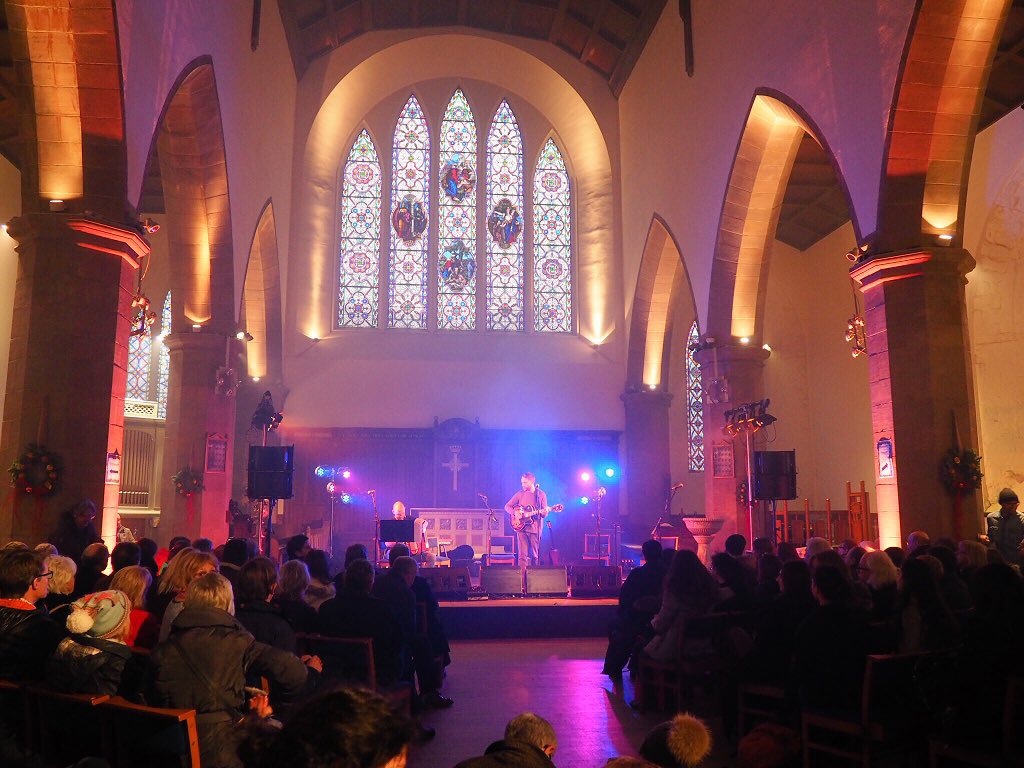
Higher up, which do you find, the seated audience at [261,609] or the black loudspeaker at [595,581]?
the seated audience at [261,609]

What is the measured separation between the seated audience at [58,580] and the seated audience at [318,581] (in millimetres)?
1636

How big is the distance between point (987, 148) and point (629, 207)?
644 centimetres

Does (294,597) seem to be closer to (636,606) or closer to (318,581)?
(318,581)

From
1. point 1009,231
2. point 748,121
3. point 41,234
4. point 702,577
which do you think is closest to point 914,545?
point 702,577

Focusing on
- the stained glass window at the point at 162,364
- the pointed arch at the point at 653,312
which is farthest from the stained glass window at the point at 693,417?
the stained glass window at the point at 162,364

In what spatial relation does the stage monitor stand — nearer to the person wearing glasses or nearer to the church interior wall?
the person wearing glasses

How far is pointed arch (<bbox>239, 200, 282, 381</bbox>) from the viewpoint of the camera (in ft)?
50.3

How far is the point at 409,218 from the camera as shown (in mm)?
18156

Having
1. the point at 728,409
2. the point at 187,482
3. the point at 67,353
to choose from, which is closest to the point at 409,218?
the point at 187,482

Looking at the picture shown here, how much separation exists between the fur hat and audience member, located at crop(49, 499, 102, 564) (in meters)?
5.79

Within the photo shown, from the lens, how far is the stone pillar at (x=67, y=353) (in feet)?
22.9

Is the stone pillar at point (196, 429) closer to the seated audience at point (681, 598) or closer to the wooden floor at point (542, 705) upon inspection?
the wooden floor at point (542, 705)

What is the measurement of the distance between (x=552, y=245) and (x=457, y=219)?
6.92ft

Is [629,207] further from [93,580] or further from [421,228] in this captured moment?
[93,580]
